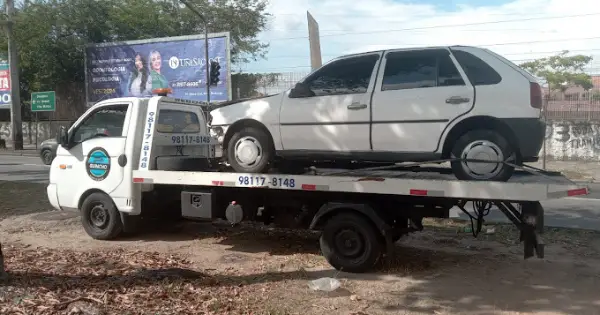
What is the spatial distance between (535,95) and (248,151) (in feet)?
10.4

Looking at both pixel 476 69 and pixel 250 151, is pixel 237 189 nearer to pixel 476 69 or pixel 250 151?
pixel 250 151

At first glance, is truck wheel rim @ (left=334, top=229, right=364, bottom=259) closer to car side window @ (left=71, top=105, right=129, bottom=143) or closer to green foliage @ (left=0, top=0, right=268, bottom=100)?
car side window @ (left=71, top=105, right=129, bottom=143)

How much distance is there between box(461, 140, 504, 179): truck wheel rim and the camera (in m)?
4.77

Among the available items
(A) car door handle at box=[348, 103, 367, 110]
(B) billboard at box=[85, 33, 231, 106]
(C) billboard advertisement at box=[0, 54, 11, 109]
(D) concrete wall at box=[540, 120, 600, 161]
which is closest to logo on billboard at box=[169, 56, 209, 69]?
(B) billboard at box=[85, 33, 231, 106]

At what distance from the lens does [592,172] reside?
52.3 feet

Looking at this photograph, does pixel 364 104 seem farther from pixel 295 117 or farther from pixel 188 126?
pixel 188 126

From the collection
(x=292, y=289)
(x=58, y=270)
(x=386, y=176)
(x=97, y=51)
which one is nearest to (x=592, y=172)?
(x=386, y=176)

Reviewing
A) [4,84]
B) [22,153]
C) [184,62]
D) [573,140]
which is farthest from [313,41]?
[4,84]

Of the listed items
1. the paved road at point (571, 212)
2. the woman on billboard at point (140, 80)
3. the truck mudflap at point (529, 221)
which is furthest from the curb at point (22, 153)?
the truck mudflap at point (529, 221)

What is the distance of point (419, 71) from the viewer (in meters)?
5.19

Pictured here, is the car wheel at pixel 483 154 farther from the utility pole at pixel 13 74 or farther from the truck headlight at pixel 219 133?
the utility pole at pixel 13 74

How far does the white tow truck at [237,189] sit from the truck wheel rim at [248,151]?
260 millimetres

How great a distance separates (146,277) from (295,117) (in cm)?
234

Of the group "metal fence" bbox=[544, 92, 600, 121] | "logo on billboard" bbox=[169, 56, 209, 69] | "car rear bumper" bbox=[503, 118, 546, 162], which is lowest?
"car rear bumper" bbox=[503, 118, 546, 162]
